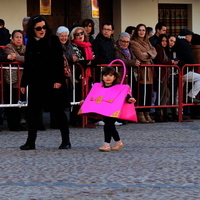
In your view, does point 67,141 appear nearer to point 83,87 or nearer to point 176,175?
point 176,175

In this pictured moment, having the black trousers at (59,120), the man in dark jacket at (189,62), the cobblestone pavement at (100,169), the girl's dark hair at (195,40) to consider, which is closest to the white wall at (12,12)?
the girl's dark hair at (195,40)

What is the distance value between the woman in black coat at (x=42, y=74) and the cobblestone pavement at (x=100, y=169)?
375mm

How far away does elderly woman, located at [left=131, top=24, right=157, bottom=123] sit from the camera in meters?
12.8

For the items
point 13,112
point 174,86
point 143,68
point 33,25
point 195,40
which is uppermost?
point 33,25

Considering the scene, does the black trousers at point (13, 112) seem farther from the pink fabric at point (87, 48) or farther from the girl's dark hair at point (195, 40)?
the girl's dark hair at point (195, 40)

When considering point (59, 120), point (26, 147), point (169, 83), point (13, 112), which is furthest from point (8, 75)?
point (169, 83)

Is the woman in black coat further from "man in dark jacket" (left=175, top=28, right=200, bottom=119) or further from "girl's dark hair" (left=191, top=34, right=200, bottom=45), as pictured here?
"girl's dark hair" (left=191, top=34, right=200, bottom=45)

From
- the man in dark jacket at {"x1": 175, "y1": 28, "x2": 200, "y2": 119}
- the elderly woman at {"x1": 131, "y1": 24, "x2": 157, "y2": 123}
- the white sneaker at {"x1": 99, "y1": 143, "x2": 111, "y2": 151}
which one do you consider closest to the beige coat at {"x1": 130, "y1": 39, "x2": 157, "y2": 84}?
the elderly woman at {"x1": 131, "y1": 24, "x2": 157, "y2": 123}

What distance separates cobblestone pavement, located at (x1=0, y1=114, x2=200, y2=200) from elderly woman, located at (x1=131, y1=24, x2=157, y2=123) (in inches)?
88.5

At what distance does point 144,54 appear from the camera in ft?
41.9

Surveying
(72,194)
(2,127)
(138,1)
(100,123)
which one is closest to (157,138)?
(100,123)

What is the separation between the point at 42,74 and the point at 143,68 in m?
4.27

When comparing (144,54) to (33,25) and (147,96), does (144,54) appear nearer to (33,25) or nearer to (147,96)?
(147,96)

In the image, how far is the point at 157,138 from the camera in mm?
10086
